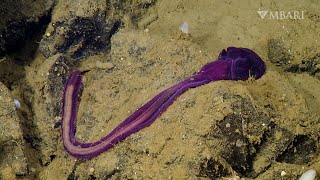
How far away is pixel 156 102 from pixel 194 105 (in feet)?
1.45

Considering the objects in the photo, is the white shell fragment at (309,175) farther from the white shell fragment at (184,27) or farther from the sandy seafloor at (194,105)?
the white shell fragment at (184,27)

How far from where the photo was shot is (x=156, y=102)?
12.4ft

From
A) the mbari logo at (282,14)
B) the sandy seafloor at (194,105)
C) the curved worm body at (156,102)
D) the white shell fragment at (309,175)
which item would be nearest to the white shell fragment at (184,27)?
the sandy seafloor at (194,105)

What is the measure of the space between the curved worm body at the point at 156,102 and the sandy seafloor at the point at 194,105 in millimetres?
79

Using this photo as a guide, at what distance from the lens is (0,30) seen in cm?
458

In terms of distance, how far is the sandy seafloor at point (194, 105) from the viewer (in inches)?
138

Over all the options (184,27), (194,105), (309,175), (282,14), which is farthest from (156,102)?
(282,14)

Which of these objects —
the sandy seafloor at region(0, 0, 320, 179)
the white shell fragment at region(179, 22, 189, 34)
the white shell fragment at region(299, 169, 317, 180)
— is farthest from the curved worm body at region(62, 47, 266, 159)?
the white shell fragment at region(299, 169, 317, 180)

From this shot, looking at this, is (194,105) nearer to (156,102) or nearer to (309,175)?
(156,102)

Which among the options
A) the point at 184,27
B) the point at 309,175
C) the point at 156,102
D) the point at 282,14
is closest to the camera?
the point at 309,175

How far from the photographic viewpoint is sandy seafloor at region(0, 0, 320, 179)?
11.5 feet

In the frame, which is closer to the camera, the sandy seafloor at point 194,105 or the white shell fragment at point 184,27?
the sandy seafloor at point 194,105

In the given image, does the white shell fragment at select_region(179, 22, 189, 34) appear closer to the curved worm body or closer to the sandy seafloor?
the sandy seafloor

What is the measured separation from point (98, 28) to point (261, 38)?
7.77ft
